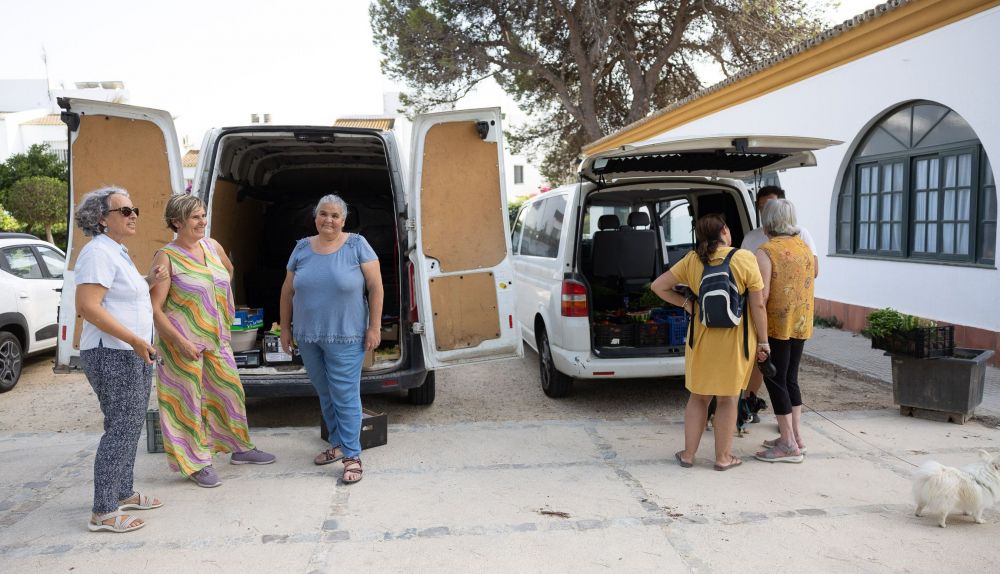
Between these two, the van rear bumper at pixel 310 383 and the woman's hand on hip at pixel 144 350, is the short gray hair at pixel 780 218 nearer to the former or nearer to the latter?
the van rear bumper at pixel 310 383

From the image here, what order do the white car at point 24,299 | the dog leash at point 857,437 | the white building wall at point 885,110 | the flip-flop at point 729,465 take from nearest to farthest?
the flip-flop at point 729,465, the dog leash at point 857,437, the white car at point 24,299, the white building wall at point 885,110

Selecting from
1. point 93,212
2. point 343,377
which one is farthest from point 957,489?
point 93,212

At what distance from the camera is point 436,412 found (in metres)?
5.68

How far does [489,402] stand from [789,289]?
9.01ft

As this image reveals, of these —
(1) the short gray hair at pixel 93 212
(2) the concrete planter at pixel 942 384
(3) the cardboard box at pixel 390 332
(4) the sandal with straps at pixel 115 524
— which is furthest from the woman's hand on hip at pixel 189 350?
(2) the concrete planter at pixel 942 384

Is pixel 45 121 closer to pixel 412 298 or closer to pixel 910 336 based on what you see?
pixel 412 298

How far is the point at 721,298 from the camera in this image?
12.9ft

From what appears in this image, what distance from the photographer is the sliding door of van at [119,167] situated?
15.3 ft

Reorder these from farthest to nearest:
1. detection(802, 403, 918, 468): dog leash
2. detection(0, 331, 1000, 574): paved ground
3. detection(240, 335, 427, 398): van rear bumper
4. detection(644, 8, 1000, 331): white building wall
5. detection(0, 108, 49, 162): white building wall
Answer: detection(0, 108, 49, 162): white building wall < detection(644, 8, 1000, 331): white building wall < detection(240, 335, 427, 398): van rear bumper < detection(802, 403, 918, 468): dog leash < detection(0, 331, 1000, 574): paved ground

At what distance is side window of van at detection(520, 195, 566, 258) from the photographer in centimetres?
588

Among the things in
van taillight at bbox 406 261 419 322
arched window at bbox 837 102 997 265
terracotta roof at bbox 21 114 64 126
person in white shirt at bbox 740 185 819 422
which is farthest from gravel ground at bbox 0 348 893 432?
terracotta roof at bbox 21 114 64 126

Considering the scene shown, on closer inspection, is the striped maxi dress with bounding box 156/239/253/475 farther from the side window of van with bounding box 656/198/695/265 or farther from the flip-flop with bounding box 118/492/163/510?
→ the side window of van with bounding box 656/198/695/265

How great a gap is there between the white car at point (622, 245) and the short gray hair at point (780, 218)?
607 mm

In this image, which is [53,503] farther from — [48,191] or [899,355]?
[48,191]
